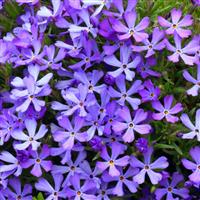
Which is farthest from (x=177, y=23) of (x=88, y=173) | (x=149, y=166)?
(x=88, y=173)

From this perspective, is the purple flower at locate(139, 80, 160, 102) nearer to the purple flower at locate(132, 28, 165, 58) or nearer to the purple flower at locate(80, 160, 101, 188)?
the purple flower at locate(132, 28, 165, 58)

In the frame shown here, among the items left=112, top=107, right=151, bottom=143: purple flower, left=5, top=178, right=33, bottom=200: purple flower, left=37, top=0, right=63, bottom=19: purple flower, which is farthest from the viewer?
left=37, top=0, right=63, bottom=19: purple flower

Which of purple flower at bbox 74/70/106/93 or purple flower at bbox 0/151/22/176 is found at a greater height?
purple flower at bbox 74/70/106/93

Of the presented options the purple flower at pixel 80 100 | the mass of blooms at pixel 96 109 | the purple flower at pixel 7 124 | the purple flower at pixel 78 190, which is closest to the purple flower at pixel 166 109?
the mass of blooms at pixel 96 109

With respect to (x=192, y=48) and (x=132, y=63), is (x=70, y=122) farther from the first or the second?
(x=192, y=48)

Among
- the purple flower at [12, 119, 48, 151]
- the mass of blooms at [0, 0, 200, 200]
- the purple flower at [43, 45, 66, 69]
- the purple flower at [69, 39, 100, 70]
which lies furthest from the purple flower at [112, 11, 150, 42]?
the purple flower at [12, 119, 48, 151]

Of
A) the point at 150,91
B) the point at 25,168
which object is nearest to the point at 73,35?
the point at 150,91

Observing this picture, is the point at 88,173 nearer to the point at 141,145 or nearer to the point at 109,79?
the point at 141,145
